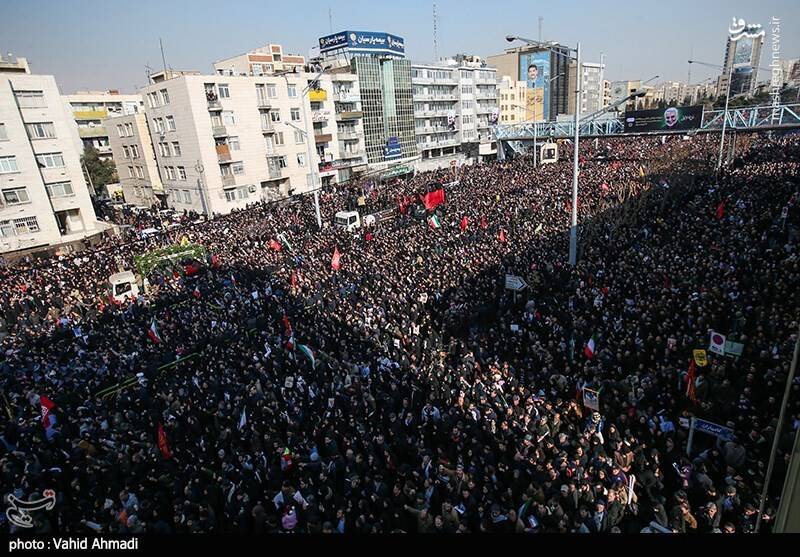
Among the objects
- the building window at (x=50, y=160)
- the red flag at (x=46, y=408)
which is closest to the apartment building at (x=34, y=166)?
the building window at (x=50, y=160)

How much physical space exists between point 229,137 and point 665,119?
3725 cm

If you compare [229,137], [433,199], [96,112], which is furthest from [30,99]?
[96,112]

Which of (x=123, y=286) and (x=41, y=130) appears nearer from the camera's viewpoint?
(x=123, y=286)

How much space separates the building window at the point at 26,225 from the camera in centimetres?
2931

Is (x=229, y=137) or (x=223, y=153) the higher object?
(x=229, y=137)

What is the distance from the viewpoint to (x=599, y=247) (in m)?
18.4

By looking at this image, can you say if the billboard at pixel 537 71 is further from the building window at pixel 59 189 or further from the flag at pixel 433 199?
the building window at pixel 59 189

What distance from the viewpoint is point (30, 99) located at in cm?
2912

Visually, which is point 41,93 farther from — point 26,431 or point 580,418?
point 580,418

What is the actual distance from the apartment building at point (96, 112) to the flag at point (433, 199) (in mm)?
44108

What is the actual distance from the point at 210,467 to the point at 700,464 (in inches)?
347

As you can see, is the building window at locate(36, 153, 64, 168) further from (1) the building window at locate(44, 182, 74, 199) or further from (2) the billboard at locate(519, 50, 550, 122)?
(2) the billboard at locate(519, 50, 550, 122)

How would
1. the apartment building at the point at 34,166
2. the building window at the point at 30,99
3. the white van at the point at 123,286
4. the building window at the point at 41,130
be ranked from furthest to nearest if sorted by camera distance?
the building window at the point at 41,130, the building window at the point at 30,99, the apartment building at the point at 34,166, the white van at the point at 123,286

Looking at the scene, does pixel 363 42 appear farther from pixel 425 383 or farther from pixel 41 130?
pixel 425 383
